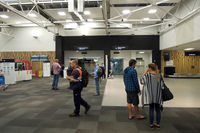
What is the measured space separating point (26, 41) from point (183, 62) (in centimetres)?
1689

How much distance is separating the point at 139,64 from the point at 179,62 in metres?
4.24

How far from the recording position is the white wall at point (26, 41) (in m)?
13.8

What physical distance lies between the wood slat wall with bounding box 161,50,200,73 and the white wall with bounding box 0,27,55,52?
1233 centimetres

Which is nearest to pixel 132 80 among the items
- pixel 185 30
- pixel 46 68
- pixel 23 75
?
pixel 185 30

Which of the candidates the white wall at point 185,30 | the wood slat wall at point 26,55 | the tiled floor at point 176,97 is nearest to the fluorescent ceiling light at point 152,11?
the white wall at point 185,30

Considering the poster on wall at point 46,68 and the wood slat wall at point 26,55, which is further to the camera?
the wood slat wall at point 26,55

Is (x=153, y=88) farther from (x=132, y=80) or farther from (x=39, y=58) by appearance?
(x=39, y=58)

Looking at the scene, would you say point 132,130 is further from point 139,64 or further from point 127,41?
point 139,64

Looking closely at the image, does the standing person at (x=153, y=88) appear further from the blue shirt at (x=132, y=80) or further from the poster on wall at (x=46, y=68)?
the poster on wall at (x=46, y=68)

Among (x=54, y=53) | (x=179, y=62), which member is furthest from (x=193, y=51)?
(x=54, y=53)

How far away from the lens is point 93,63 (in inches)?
211

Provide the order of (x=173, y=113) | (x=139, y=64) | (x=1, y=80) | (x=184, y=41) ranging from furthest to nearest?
1. (x=139, y=64)
2. (x=184, y=41)
3. (x=1, y=80)
4. (x=173, y=113)

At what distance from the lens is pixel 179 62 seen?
513 inches

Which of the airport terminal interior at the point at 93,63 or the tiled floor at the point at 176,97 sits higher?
the airport terminal interior at the point at 93,63
